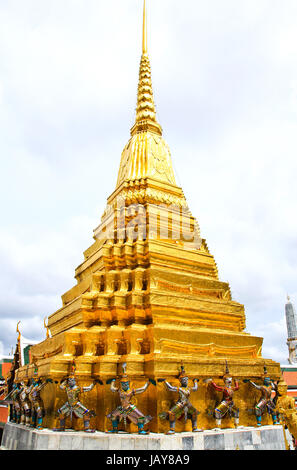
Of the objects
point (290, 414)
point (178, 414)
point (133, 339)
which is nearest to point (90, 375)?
point (133, 339)

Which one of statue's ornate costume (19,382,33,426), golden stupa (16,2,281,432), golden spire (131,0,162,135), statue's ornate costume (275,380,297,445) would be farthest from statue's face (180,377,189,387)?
golden spire (131,0,162,135)

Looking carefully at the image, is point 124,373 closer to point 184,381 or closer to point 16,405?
point 184,381

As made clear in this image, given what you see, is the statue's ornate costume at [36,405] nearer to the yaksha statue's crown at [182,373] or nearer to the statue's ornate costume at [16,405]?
the statue's ornate costume at [16,405]

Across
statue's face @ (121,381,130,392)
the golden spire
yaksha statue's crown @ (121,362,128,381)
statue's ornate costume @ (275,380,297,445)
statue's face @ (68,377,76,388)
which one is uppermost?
the golden spire

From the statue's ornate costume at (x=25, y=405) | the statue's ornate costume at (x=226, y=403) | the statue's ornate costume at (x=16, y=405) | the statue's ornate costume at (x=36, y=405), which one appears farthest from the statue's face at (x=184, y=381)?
the statue's ornate costume at (x=16, y=405)

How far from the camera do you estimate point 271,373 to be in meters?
8.75

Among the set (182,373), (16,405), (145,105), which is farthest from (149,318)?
(145,105)

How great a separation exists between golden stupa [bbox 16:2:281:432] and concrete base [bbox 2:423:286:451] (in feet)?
1.55

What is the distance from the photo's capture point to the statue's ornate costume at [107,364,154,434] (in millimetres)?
A: 6668

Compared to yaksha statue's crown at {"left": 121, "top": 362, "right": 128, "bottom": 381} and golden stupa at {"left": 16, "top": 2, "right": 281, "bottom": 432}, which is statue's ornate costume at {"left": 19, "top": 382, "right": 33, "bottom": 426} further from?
yaksha statue's crown at {"left": 121, "top": 362, "right": 128, "bottom": 381}
